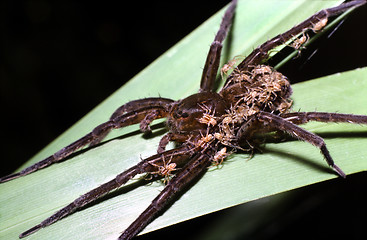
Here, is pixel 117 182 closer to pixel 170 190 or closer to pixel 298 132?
pixel 170 190

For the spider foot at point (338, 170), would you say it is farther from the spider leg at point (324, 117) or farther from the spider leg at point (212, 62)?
the spider leg at point (212, 62)

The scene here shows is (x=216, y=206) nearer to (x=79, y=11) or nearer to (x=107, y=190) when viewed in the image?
(x=107, y=190)

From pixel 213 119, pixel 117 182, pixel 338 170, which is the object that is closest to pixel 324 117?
pixel 338 170

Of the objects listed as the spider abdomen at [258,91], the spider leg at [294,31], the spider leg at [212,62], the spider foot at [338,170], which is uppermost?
the spider leg at [212,62]

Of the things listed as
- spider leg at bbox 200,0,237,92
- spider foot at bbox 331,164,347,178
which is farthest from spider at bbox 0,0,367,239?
spider foot at bbox 331,164,347,178

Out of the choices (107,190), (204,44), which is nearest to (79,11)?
(204,44)

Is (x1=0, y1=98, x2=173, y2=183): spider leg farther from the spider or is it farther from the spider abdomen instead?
the spider abdomen

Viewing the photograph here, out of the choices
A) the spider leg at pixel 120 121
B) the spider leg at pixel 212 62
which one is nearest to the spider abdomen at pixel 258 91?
the spider leg at pixel 212 62
